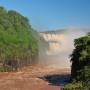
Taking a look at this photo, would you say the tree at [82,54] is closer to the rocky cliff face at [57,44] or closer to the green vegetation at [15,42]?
the green vegetation at [15,42]

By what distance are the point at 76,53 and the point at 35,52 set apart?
2422 inches

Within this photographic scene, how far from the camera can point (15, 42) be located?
331ft

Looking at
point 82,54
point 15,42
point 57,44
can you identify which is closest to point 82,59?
point 82,54

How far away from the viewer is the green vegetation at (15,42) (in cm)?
9462

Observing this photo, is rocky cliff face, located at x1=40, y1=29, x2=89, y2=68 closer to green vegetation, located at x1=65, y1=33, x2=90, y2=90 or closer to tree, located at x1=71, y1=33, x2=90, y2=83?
green vegetation, located at x1=65, y1=33, x2=90, y2=90

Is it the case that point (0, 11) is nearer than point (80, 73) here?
No

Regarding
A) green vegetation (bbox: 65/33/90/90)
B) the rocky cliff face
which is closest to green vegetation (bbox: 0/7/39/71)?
the rocky cliff face

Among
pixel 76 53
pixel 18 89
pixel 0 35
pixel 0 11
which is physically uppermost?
pixel 0 11

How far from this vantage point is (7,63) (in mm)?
92812

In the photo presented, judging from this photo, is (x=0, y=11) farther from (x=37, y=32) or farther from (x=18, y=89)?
(x=18, y=89)

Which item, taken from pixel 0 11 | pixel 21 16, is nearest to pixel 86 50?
pixel 0 11

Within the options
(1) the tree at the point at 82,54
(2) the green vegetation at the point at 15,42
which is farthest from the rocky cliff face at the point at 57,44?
(1) the tree at the point at 82,54

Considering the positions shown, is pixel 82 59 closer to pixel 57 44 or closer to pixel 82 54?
pixel 82 54

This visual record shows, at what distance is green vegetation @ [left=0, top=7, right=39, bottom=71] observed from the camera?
3725 inches
